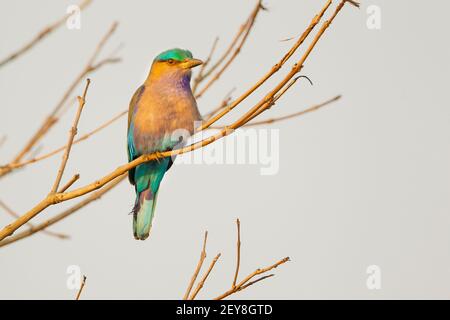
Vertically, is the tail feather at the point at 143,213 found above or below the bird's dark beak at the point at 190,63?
below

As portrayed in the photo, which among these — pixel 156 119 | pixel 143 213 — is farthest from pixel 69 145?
pixel 143 213

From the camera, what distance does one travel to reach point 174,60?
5602 mm

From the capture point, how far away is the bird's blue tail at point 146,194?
5469 millimetres

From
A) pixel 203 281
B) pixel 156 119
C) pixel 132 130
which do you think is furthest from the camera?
pixel 132 130

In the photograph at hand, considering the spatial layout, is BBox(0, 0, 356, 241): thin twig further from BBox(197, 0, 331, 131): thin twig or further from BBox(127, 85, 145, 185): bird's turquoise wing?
BBox(127, 85, 145, 185): bird's turquoise wing

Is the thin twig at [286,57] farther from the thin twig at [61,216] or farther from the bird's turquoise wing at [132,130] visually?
the bird's turquoise wing at [132,130]

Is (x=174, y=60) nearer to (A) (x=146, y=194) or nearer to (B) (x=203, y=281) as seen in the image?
(A) (x=146, y=194)

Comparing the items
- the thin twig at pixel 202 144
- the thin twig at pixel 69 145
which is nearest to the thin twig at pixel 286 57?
the thin twig at pixel 202 144

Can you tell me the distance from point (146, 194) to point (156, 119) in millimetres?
737

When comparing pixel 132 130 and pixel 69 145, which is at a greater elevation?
pixel 132 130

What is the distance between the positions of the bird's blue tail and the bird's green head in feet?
2.67

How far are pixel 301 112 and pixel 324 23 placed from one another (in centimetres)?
45

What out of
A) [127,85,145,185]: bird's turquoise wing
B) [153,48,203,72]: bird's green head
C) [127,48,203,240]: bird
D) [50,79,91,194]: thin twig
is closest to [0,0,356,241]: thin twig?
[50,79,91,194]: thin twig

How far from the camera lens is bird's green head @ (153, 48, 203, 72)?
552 cm
